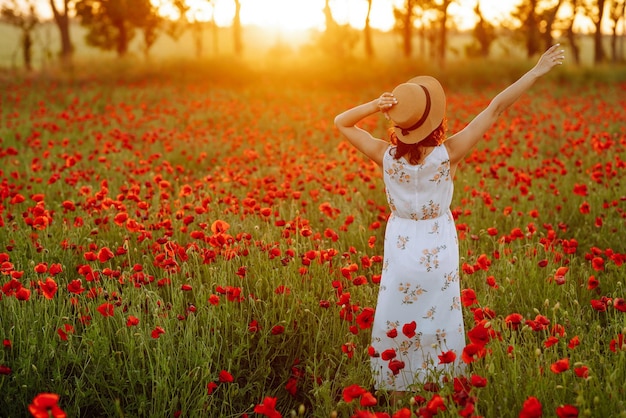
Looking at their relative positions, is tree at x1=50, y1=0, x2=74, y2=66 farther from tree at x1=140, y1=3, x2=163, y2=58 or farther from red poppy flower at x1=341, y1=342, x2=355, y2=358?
red poppy flower at x1=341, y1=342, x2=355, y2=358

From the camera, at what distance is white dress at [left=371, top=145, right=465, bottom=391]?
3246mm

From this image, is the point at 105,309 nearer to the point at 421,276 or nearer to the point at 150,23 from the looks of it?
the point at 421,276

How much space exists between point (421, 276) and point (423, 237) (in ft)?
0.67

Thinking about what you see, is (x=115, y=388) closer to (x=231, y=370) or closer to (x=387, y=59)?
(x=231, y=370)

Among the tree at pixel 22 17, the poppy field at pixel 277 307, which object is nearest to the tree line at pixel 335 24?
the tree at pixel 22 17

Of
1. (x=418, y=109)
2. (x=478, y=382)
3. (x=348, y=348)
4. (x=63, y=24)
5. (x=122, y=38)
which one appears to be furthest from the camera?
(x=122, y=38)

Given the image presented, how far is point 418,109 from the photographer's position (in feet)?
10.3

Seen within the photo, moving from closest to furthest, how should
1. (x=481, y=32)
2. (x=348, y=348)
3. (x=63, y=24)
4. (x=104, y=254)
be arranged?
(x=348, y=348) < (x=104, y=254) < (x=63, y=24) < (x=481, y=32)

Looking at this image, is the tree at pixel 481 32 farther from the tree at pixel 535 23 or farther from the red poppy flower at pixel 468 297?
the red poppy flower at pixel 468 297

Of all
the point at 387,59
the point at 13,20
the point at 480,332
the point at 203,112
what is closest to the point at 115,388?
the point at 480,332

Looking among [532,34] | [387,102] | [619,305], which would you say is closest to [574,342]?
[619,305]

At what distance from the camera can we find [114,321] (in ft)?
10.9

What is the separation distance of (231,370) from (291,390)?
1.20 ft

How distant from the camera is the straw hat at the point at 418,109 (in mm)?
3129
